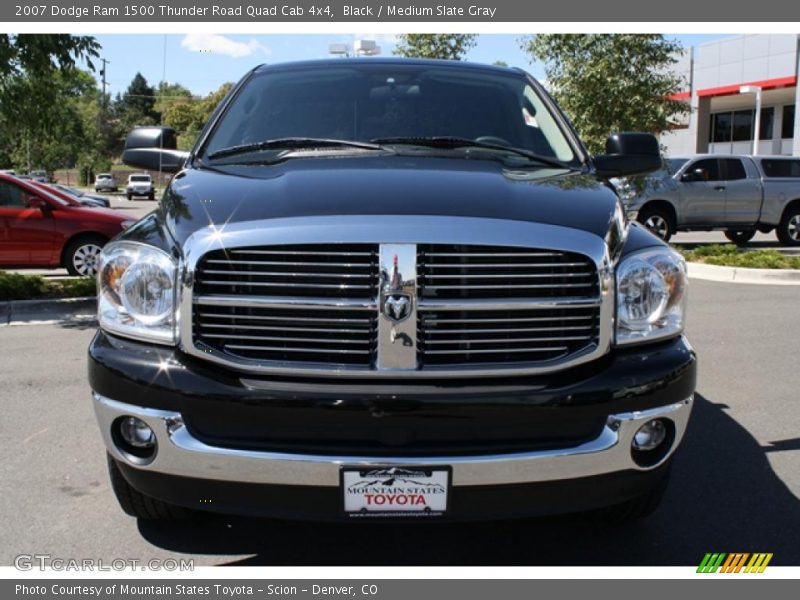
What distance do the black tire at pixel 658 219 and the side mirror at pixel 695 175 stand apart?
2.44 feet

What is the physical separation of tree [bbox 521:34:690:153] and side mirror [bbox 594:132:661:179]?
996 cm

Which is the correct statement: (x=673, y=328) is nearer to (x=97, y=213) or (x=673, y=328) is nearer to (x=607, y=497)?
(x=607, y=497)

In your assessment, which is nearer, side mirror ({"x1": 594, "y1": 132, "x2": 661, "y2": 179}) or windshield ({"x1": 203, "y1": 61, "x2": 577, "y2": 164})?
windshield ({"x1": 203, "y1": 61, "x2": 577, "y2": 164})

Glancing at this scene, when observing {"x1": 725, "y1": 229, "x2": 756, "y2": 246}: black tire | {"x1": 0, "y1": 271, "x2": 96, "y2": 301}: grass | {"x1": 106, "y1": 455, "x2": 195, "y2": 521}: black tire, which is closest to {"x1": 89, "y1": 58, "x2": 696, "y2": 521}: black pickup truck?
{"x1": 106, "y1": 455, "x2": 195, "y2": 521}: black tire

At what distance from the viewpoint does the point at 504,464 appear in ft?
8.54

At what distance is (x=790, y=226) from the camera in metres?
16.7

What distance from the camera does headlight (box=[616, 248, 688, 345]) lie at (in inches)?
112

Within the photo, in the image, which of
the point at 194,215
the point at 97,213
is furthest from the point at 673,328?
the point at 97,213

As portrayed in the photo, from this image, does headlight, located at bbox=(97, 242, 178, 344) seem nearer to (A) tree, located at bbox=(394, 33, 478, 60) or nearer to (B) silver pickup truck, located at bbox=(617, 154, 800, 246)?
(B) silver pickup truck, located at bbox=(617, 154, 800, 246)

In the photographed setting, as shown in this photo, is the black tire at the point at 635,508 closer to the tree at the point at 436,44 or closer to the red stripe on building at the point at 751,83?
the tree at the point at 436,44

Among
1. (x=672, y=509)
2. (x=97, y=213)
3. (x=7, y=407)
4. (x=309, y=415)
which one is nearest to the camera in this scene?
(x=309, y=415)

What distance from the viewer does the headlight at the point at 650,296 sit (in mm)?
2840

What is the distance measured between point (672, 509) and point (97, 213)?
974 centimetres

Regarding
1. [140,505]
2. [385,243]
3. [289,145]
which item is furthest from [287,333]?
[289,145]
